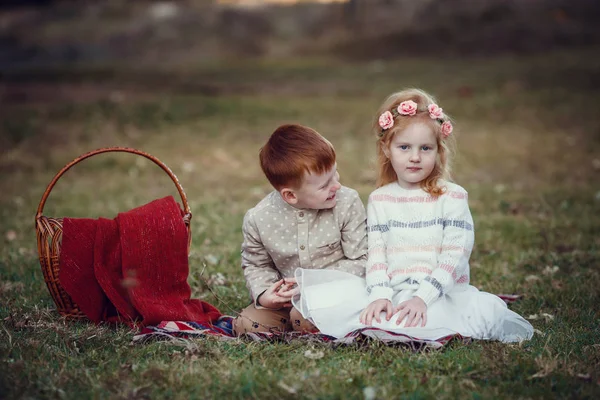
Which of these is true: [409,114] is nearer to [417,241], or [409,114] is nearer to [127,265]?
[417,241]

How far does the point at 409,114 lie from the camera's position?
3.45 m

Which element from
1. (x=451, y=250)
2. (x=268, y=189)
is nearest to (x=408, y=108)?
(x=451, y=250)

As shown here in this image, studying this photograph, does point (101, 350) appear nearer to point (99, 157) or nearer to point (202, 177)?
point (202, 177)

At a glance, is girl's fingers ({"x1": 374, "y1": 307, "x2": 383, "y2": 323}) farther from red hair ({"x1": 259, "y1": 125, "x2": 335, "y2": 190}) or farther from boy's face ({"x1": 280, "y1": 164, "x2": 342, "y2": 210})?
red hair ({"x1": 259, "y1": 125, "x2": 335, "y2": 190})

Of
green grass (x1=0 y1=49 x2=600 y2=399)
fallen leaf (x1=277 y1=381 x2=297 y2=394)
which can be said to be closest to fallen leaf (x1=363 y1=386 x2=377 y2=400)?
green grass (x1=0 y1=49 x2=600 y2=399)

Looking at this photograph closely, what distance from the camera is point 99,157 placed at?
9516mm

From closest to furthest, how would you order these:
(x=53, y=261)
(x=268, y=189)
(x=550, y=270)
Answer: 1. (x=53, y=261)
2. (x=550, y=270)
3. (x=268, y=189)

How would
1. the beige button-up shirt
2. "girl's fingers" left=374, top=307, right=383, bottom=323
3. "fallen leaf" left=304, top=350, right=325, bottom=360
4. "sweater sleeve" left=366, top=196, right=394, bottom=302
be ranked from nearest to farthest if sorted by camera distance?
"fallen leaf" left=304, top=350, right=325, bottom=360 → "girl's fingers" left=374, top=307, right=383, bottom=323 → "sweater sleeve" left=366, top=196, right=394, bottom=302 → the beige button-up shirt

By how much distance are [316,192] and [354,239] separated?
0.39 m

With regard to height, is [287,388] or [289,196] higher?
A: [289,196]

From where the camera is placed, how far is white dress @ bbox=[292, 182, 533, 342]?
3363 millimetres

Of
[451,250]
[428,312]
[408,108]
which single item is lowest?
[428,312]

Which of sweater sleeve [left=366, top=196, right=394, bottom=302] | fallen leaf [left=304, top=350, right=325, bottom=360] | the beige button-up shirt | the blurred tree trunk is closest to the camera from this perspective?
fallen leaf [left=304, top=350, right=325, bottom=360]

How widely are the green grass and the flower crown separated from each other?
42.5 inches
